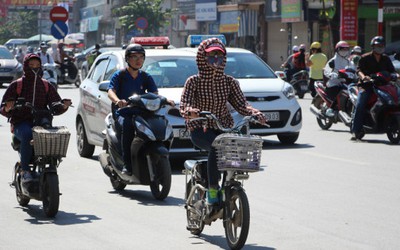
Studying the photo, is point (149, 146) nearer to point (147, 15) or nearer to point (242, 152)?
point (242, 152)

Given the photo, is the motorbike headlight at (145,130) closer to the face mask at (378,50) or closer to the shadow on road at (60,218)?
the shadow on road at (60,218)

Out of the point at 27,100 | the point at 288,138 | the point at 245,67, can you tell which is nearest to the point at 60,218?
the point at 27,100

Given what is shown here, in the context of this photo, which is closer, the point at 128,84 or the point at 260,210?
the point at 260,210

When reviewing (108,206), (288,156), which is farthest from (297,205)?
(288,156)

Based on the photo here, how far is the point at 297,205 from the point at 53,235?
283 cm

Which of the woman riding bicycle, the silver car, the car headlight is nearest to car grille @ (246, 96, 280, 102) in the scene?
the car headlight

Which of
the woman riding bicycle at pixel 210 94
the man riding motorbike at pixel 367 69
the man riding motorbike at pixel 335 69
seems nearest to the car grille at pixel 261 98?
the man riding motorbike at pixel 367 69

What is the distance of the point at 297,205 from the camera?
36.1ft

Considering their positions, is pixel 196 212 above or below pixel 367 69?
below

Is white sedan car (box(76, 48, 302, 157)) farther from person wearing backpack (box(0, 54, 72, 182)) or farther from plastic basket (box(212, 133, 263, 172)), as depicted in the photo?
plastic basket (box(212, 133, 263, 172))

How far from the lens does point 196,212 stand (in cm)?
893

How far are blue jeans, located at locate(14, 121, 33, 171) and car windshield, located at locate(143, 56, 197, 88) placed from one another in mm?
5392

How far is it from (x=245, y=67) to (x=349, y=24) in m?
24.0

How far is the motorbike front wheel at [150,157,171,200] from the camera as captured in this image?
11320 mm
